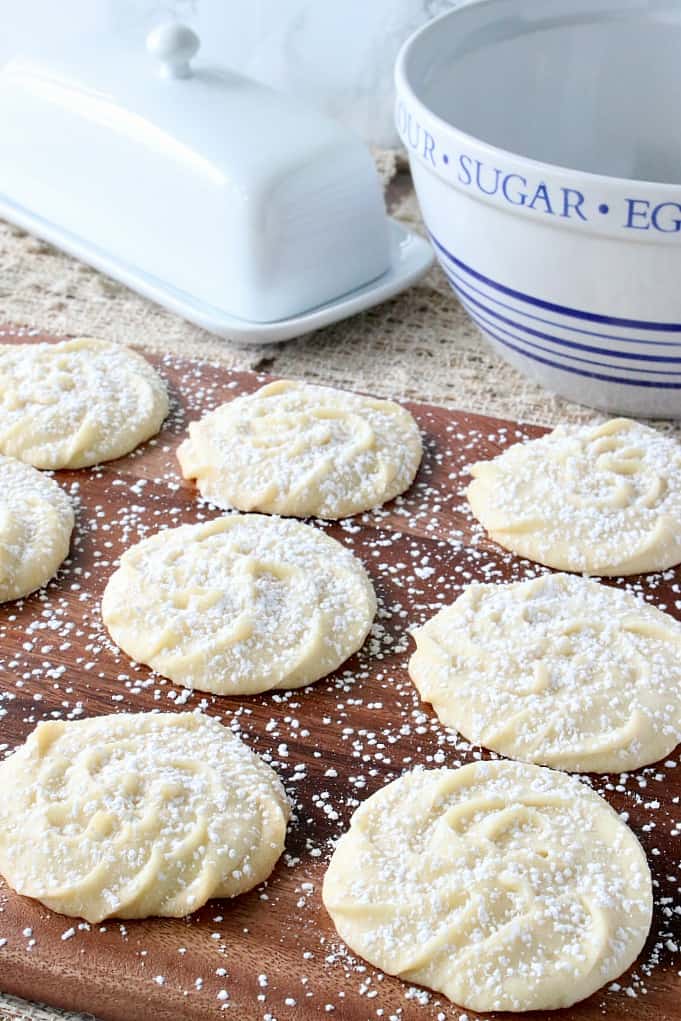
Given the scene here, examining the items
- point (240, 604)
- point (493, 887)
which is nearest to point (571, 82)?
point (240, 604)

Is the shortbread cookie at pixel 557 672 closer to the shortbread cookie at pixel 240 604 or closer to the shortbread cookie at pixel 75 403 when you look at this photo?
the shortbread cookie at pixel 240 604

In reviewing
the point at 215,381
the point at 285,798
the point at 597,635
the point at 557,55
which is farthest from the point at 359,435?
the point at 557,55

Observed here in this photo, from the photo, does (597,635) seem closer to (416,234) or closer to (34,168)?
(416,234)

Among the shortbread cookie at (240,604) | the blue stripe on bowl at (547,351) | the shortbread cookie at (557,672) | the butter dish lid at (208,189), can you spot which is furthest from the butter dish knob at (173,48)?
the shortbread cookie at (557,672)

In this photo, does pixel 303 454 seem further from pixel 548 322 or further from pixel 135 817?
pixel 135 817

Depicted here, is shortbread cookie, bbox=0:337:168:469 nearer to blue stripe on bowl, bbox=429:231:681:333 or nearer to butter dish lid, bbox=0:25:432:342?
butter dish lid, bbox=0:25:432:342

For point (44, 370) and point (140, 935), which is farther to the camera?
point (44, 370)
